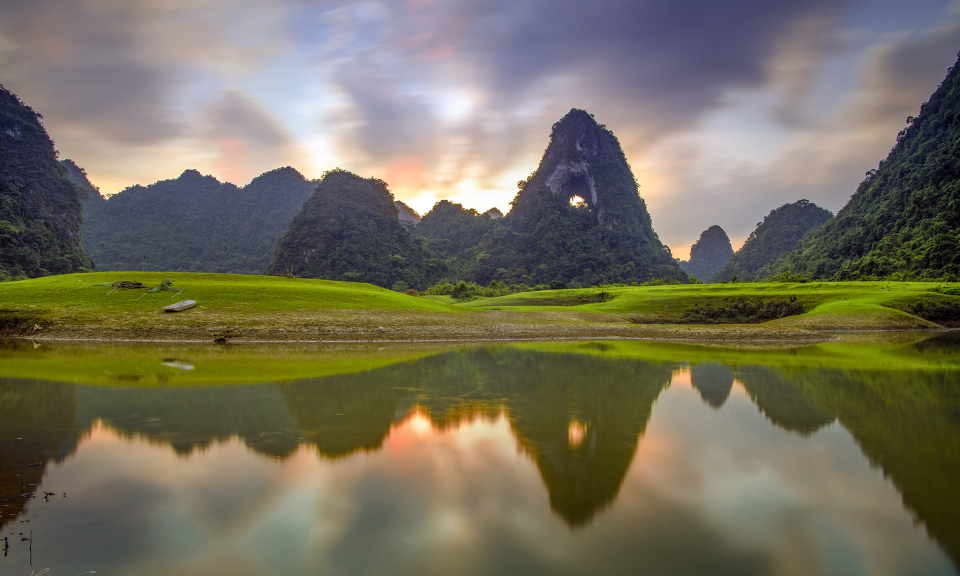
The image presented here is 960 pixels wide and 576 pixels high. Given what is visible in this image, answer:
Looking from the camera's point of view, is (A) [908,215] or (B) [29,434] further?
(A) [908,215]

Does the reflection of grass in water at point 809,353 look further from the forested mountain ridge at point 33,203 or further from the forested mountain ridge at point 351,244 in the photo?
the forested mountain ridge at point 33,203

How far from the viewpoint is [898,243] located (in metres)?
63.7

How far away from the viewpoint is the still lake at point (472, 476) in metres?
4.56

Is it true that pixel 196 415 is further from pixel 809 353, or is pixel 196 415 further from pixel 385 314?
pixel 809 353

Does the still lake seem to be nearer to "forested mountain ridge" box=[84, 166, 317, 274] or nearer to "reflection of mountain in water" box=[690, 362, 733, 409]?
"reflection of mountain in water" box=[690, 362, 733, 409]

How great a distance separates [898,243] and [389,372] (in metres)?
75.2

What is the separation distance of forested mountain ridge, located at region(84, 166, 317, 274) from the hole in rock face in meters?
81.8

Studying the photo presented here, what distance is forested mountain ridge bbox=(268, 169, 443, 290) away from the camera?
96812mm

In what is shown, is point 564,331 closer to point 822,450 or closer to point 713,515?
point 822,450

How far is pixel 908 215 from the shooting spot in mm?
67125

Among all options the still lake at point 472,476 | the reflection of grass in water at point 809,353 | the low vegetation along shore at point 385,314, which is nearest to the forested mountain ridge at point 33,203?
the low vegetation along shore at point 385,314

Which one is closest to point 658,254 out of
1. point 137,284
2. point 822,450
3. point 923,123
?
point 923,123

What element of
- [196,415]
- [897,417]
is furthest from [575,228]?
[196,415]

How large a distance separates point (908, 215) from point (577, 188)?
78261mm
